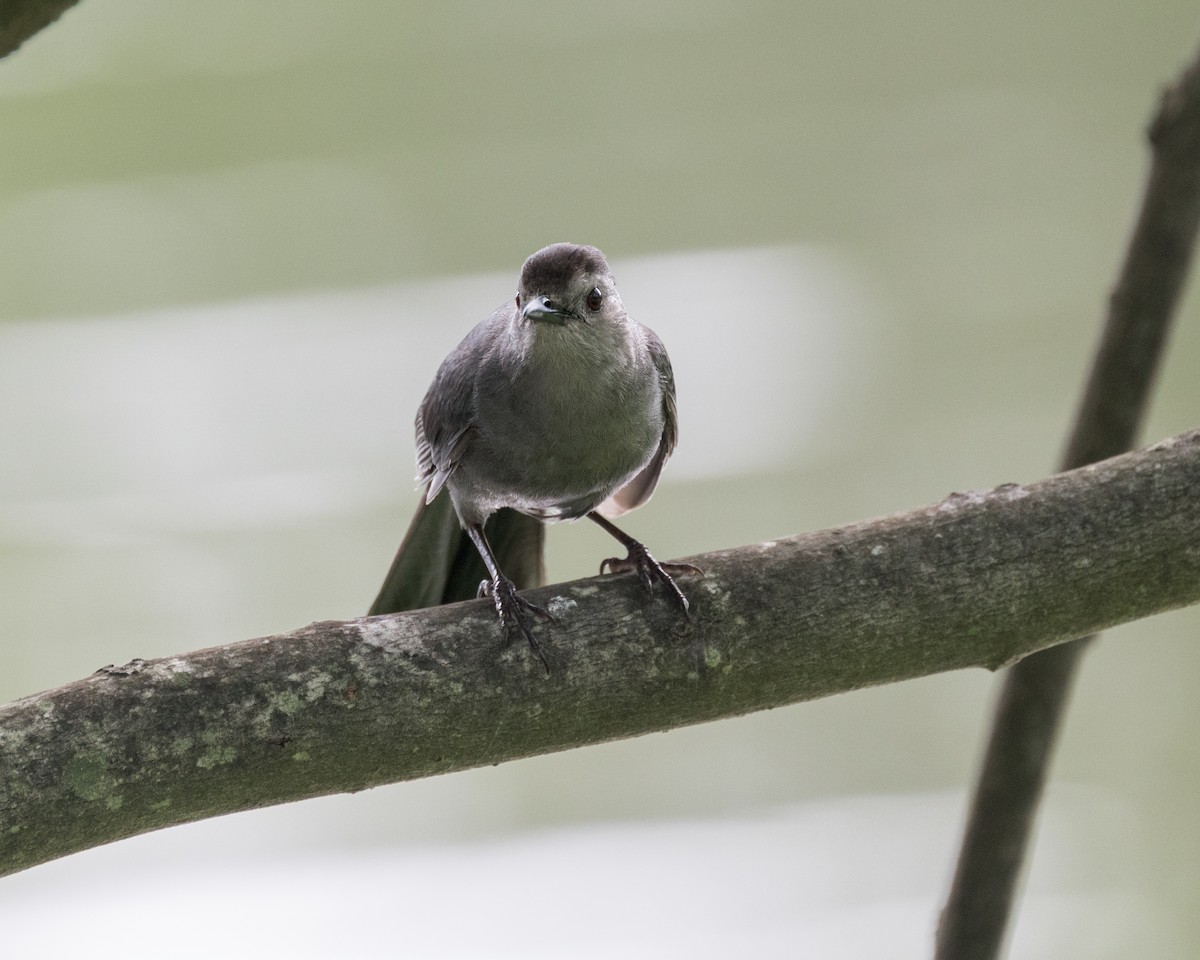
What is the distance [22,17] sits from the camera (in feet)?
5.26

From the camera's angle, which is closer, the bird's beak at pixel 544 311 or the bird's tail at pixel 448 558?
the bird's beak at pixel 544 311

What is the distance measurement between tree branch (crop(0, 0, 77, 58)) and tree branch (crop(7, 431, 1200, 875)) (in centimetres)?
84

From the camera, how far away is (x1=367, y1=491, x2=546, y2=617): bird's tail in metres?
2.48

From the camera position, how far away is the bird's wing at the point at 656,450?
8.36 ft

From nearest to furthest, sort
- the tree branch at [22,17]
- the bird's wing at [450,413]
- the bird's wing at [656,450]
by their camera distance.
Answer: the tree branch at [22,17] < the bird's wing at [450,413] < the bird's wing at [656,450]

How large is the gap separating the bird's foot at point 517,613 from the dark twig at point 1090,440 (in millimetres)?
1037

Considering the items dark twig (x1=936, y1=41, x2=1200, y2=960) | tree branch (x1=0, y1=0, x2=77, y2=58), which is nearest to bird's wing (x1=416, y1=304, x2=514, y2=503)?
tree branch (x1=0, y1=0, x2=77, y2=58)

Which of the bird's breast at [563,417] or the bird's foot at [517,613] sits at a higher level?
the bird's breast at [563,417]

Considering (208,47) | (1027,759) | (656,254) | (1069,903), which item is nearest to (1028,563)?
(1027,759)

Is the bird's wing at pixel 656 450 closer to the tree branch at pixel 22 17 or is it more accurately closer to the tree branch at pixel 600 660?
the tree branch at pixel 600 660

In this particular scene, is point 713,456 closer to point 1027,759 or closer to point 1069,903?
point 1069,903

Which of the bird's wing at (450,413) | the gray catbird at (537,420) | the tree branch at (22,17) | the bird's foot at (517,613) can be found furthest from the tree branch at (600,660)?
the tree branch at (22,17)

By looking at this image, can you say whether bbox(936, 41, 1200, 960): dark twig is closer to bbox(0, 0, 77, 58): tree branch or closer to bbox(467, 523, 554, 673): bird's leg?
bbox(467, 523, 554, 673): bird's leg

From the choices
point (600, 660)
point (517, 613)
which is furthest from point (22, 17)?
point (600, 660)
